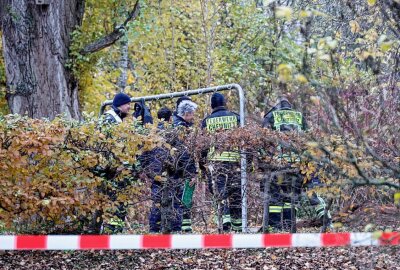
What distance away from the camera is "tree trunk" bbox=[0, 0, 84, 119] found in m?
13.4

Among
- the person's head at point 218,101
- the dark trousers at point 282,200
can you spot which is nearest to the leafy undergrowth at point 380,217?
the dark trousers at point 282,200

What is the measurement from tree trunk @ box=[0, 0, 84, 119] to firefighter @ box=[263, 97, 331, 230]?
463cm

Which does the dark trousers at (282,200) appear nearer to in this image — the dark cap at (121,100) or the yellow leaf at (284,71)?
the dark cap at (121,100)

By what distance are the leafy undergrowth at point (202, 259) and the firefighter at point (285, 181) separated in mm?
464

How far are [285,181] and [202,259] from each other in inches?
50.3

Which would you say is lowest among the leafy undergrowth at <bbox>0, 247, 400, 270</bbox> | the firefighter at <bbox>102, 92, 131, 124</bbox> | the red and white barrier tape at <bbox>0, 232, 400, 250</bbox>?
the leafy undergrowth at <bbox>0, 247, 400, 270</bbox>

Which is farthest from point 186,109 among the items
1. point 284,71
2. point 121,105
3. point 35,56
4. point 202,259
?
point 284,71

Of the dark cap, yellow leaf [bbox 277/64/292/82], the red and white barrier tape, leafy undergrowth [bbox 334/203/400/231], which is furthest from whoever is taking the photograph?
the dark cap

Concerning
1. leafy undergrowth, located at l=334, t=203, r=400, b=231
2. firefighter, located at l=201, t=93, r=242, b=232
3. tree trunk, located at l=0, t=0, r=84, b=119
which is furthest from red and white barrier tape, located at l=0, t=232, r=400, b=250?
tree trunk, located at l=0, t=0, r=84, b=119

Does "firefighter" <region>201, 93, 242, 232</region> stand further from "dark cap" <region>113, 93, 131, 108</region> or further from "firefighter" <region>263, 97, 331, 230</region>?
"dark cap" <region>113, 93, 131, 108</region>

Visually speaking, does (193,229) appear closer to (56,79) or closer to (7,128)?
(7,128)

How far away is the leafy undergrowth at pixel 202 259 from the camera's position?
28.7 feet

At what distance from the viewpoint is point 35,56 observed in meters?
13.6

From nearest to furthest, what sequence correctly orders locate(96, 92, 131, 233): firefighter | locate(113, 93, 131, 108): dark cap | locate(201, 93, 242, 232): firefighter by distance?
locate(96, 92, 131, 233): firefighter
locate(201, 93, 242, 232): firefighter
locate(113, 93, 131, 108): dark cap
